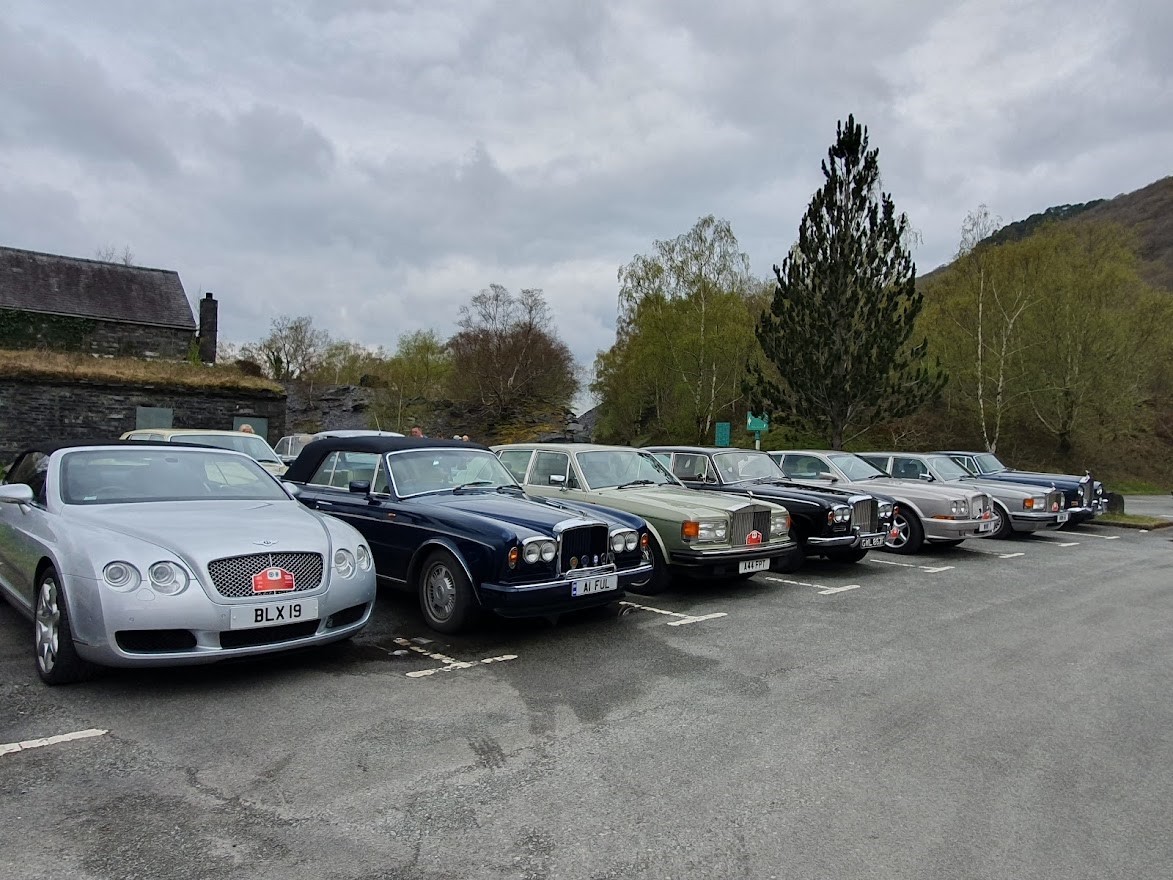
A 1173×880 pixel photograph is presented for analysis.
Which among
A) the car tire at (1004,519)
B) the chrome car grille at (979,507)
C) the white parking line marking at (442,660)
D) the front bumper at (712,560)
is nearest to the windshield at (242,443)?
the front bumper at (712,560)

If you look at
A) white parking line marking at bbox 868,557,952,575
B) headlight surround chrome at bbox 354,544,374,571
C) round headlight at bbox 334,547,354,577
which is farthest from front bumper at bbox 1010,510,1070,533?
round headlight at bbox 334,547,354,577

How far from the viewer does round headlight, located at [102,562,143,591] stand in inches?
A: 179

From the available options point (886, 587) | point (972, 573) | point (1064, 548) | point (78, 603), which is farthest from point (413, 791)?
point (1064, 548)

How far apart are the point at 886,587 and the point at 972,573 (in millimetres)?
2132

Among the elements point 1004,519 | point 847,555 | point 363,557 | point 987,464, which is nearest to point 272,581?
point 363,557

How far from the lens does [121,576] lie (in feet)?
15.0

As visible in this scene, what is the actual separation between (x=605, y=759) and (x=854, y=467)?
37.1 ft

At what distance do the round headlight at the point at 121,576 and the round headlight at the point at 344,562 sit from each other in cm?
118

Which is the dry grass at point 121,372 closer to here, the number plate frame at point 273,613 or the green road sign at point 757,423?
the green road sign at point 757,423

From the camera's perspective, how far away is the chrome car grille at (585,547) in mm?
6348

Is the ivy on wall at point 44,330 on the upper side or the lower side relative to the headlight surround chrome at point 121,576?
upper

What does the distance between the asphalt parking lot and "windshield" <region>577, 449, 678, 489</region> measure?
2.65 metres

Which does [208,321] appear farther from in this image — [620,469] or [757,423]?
[620,469]

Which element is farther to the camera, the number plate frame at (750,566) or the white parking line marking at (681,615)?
the number plate frame at (750,566)
